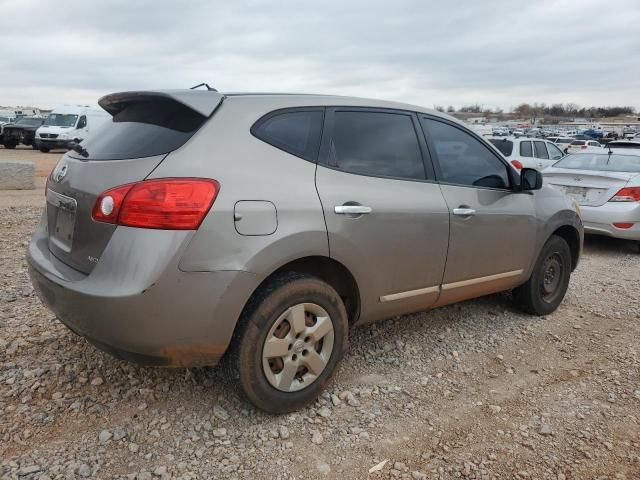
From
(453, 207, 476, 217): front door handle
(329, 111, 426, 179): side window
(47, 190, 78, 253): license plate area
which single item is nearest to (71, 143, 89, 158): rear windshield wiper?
(47, 190, 78, 253): license plate area

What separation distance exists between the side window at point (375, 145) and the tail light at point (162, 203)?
2.81 ft

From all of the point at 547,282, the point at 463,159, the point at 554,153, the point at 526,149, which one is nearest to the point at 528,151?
the point at 526,149

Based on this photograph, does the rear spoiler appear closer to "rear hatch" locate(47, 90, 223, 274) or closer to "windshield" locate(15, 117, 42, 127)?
"rear hatch" locate(47, 90, 223, 274)

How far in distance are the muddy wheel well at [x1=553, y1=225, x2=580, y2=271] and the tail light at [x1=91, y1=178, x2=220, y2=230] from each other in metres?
3.39

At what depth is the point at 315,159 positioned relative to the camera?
291 centimetres

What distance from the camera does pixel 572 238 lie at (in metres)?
4.80

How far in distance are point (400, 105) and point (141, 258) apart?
206 cm

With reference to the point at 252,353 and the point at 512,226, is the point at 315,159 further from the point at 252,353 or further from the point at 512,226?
the point at 512,226

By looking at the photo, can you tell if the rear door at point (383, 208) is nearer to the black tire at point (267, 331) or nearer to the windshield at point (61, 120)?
the black tire at point (267, 331)

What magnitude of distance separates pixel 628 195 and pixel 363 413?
233 inches

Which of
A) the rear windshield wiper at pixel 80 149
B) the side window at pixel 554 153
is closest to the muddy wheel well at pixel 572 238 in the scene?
the rear windshield wiper at pixel 80 149

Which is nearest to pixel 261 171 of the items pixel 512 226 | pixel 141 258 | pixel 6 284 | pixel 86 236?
pixel 141 258

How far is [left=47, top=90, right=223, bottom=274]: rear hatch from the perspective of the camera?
252cm

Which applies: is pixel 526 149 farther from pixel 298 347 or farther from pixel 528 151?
pixel 298 347
